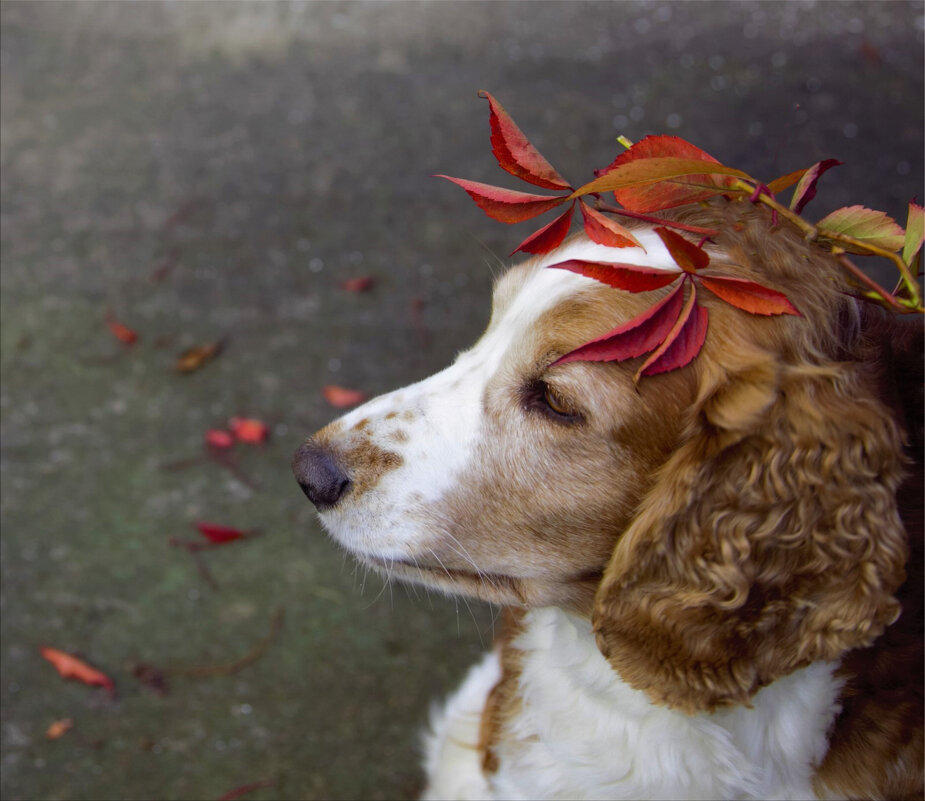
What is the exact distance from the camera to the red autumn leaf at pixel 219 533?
3467 millimetres

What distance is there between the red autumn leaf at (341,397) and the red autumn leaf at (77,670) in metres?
1.34

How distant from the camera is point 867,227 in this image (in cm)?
180

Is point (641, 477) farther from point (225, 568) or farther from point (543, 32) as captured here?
point (543, 32)

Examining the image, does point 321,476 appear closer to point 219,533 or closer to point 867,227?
point 867,227

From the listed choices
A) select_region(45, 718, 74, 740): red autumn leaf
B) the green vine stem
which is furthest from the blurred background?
the green vine stem

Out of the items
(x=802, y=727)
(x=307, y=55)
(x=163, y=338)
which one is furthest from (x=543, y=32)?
(x=802, y=727)

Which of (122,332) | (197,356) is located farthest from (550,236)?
(122,332)

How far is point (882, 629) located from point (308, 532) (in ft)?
7.38

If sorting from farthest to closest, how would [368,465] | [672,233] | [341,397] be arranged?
[341,397] < [368,465] < [672,233]

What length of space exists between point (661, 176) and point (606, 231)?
182 mm

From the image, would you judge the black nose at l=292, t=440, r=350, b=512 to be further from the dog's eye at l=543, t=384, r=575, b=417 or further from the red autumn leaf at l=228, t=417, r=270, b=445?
the red autumn leaf at l=228, t=417, r=270, b=445

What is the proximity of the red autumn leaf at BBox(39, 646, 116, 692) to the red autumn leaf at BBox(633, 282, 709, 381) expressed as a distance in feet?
7.25

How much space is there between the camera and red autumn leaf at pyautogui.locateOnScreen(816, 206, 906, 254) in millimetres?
1788

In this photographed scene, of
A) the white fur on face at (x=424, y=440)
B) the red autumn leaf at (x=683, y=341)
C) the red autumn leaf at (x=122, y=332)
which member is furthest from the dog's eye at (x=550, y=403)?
the red autumn leaf at (x=122, y=332)
